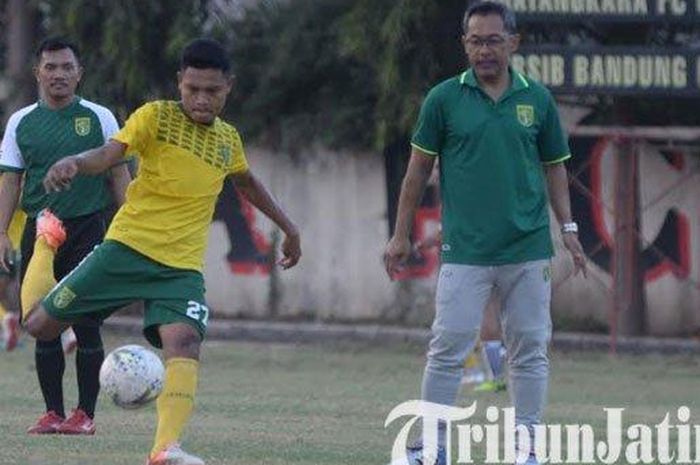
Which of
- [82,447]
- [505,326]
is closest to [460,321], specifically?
[505,326]

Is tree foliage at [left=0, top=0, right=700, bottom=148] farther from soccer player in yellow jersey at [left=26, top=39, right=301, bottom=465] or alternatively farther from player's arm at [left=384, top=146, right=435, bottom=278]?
soccer player in yellow jersey at [left=26, top=39, right=301, bottom=465]

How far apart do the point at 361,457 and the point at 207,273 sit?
1403cm

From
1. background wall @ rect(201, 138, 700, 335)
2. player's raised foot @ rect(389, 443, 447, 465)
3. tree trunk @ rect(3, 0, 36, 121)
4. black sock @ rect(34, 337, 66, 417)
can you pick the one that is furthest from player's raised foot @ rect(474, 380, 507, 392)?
tree trunk @ rect(3, 0, 36, 121)

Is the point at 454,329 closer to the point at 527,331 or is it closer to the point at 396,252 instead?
the point at 527,331

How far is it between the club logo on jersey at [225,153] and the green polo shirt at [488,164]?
0.90 metres

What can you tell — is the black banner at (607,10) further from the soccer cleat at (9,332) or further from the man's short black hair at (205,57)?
the man's short black hair at (205,57)

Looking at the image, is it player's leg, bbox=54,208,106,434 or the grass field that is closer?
the grass field

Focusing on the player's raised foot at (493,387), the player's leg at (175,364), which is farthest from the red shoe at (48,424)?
the player's raised foot at (493,387)

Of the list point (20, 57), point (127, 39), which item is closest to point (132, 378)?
point (127, 39)

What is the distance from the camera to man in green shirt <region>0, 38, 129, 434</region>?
11.5 metres

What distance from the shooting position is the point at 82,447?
10.6 meters

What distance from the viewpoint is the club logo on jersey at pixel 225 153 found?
9.73 m

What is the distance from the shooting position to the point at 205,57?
373 inches

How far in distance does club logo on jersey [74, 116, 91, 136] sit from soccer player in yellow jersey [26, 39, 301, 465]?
177 centimetres
